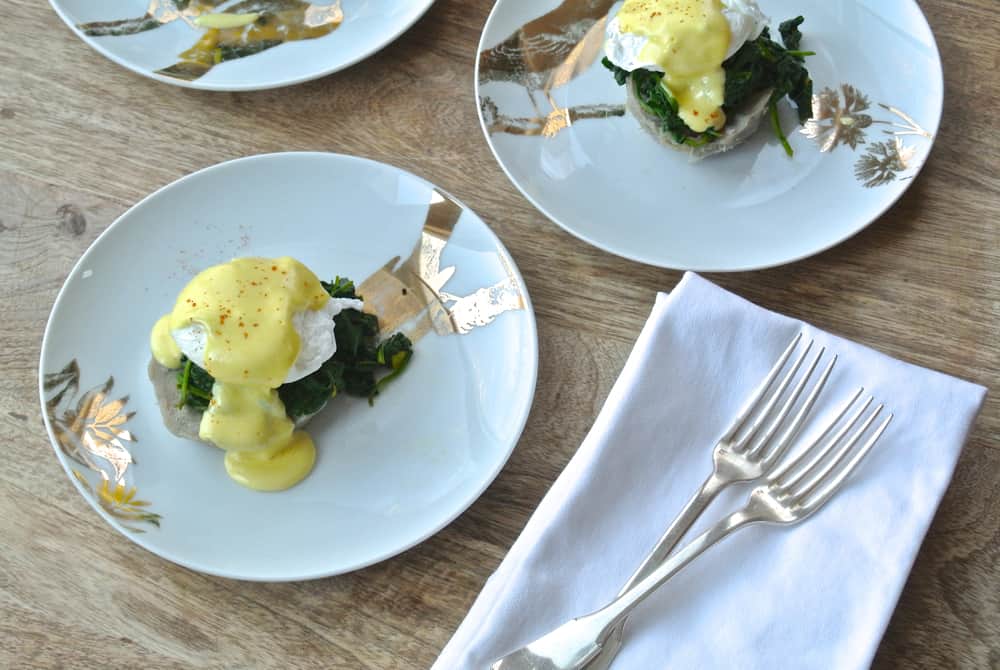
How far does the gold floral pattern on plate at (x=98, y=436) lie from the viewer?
5.56 ft

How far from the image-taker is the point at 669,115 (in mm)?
1967

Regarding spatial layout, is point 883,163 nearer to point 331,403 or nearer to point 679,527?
point 679,527

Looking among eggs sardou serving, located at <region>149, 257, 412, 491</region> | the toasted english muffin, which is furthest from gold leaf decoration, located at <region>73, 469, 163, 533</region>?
the toasted english muffin

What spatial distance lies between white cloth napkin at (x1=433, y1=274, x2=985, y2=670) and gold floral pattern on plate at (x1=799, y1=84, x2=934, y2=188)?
50 centimetres

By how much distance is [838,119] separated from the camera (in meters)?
2.01

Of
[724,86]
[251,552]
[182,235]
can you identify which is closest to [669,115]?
[724,86]

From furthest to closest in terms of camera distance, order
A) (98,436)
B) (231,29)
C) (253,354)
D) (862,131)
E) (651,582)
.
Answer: (231,29) → (862,131) → (98,436) → (253,354) → (651,582)

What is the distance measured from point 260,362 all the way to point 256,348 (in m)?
0.02

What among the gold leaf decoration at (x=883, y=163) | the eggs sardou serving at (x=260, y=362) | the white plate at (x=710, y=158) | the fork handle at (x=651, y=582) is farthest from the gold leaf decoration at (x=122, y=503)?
the gold leaf decoration at (x=883, y=163)

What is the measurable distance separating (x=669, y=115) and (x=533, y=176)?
30 centimetres

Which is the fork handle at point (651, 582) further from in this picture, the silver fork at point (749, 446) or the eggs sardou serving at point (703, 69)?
the eggs sardou serving at point (703, 69)

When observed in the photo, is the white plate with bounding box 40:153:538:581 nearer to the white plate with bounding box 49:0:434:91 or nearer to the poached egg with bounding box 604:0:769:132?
the white plate with bounding box 49:0:434:91

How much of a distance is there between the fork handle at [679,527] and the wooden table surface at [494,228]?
0.31m

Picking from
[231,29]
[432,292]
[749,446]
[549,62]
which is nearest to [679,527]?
[749,446]
